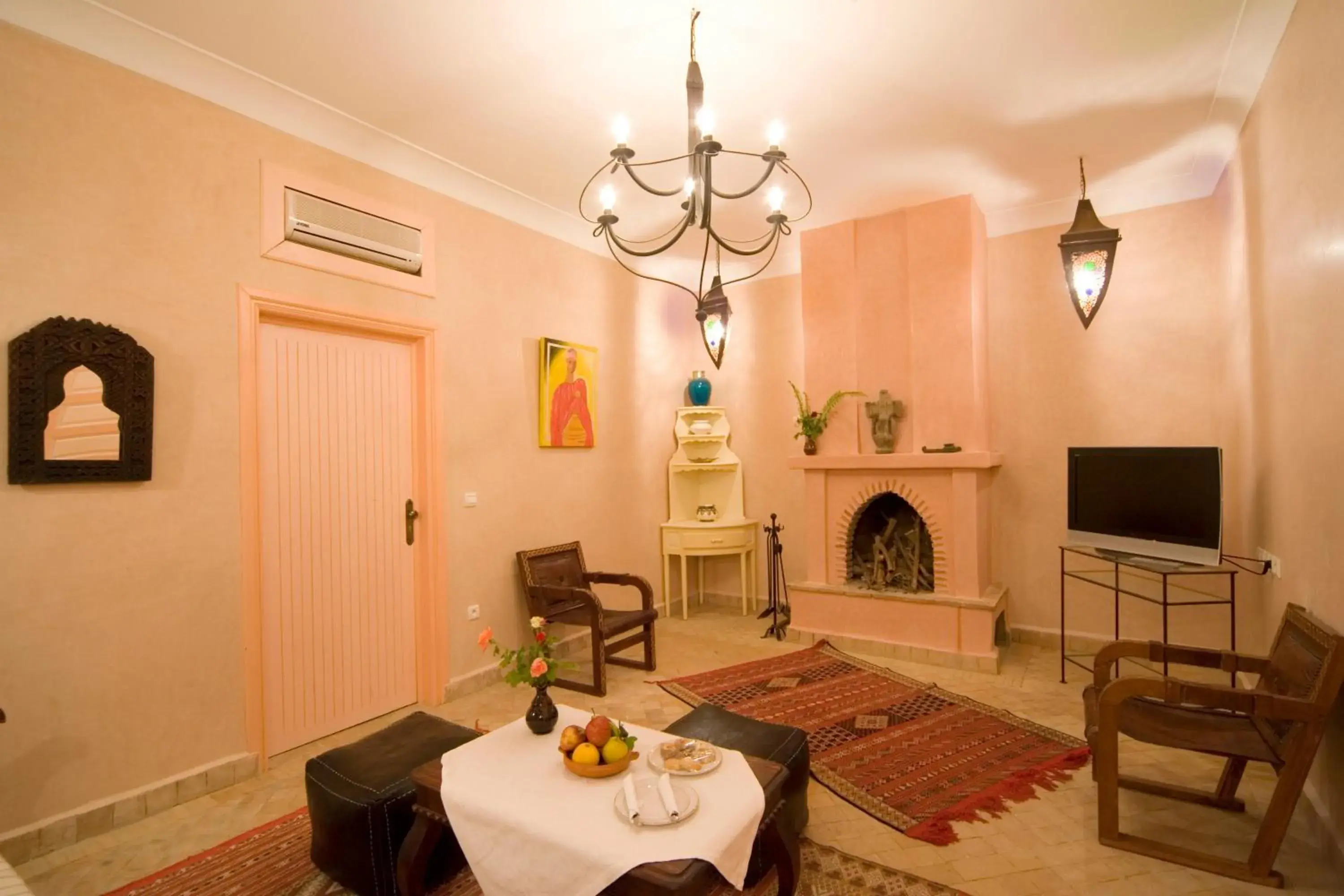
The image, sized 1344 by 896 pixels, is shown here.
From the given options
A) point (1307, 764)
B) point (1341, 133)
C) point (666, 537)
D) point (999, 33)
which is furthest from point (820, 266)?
point (1307, 764)

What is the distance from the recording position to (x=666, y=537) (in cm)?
537

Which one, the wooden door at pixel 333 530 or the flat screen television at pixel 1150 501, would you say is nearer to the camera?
the wooden door at pixel 333 530

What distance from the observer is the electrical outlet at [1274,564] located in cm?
288

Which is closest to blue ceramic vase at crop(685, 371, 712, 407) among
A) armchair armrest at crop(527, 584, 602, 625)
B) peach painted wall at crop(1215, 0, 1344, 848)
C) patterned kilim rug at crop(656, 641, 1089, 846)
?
armchair armrest at crop(527, 584, 602, 625)

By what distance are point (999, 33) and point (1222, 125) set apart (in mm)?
1714

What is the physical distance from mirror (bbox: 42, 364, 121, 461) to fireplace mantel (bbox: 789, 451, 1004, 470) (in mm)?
3758

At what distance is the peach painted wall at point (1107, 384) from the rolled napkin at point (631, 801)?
3.70 m

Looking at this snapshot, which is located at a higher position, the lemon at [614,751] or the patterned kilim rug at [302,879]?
the lemon at [614,751]

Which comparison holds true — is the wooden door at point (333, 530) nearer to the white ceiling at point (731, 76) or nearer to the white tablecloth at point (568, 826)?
the white ceiling at point (731, 76)

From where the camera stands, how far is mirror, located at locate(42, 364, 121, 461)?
2.33 meters

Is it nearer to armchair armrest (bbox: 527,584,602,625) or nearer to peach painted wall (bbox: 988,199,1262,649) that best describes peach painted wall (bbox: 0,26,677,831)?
armchair armrest (bbox: 527,584,602,625)

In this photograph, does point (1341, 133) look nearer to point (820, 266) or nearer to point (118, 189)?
point (820, 266)

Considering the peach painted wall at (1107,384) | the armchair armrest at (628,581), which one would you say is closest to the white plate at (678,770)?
the armchair armrest at (628,581)

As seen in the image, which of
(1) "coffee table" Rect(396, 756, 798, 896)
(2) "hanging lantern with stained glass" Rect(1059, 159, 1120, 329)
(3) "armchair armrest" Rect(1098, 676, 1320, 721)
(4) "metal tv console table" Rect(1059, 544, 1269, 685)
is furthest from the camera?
(2) "hanging lantern with stained glass" Rect(1059, 159, 1120, 329)
